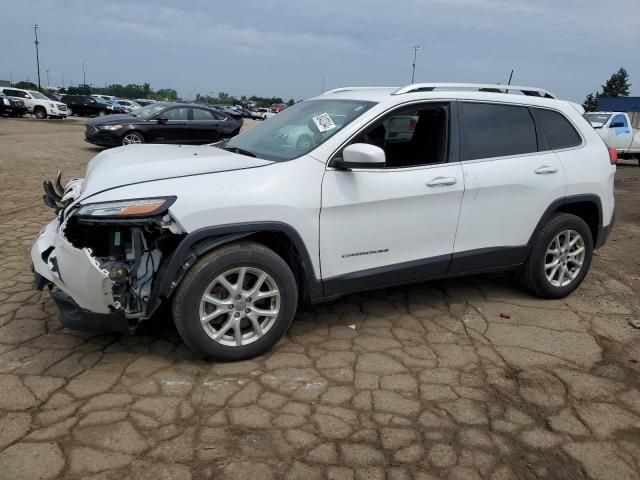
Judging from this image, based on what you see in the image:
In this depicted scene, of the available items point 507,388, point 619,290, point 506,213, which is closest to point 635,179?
point 619,290

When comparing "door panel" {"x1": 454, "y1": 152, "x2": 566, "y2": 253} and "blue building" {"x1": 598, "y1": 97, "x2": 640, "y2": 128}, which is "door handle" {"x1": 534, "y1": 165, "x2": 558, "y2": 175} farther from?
"blue building" {"x1": 598, "y1": 97, "x2": 640, "y2": 128}

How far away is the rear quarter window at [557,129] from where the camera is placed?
4285 mm

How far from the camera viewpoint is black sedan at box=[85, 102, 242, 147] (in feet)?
42.4

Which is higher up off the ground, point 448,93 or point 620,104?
point 620,104

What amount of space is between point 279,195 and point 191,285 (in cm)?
75

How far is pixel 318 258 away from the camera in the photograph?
3365 mm

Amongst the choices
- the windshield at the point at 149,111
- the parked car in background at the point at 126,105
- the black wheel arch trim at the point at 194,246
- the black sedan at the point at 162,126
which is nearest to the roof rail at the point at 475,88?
the black wheel arch trim at the point at 194,246

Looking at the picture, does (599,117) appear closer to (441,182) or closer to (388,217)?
(441,182)

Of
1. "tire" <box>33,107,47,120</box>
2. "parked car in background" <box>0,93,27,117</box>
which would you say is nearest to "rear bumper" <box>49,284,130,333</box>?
"parked car in background" <box>0,93,27,117</box>

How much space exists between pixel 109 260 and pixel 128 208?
0.34 m

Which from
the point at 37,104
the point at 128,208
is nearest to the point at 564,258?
the point at 128,208

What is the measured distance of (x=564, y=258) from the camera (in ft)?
14.6

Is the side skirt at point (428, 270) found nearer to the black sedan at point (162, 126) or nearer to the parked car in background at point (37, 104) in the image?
the black sedan at point (162, 126)

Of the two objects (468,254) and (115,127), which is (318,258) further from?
(115,127)
